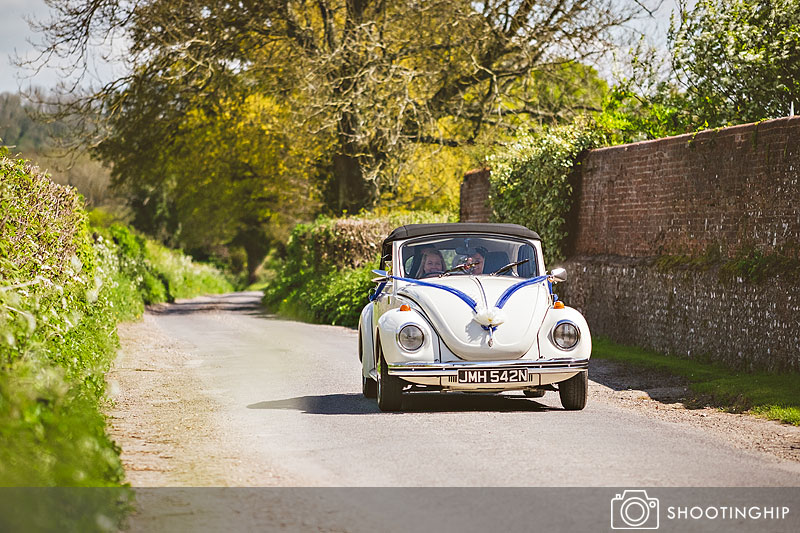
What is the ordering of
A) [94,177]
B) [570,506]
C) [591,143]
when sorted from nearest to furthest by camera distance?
1. [570,506]
2. [591,143]
3. [94,177]

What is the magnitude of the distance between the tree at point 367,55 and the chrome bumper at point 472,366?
18047 millimetres

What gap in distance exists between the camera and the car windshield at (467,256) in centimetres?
1105

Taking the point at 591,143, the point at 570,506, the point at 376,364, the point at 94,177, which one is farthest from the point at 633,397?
the point at 94,177

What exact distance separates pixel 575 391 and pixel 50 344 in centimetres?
482

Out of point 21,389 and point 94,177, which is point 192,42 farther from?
point 94,177

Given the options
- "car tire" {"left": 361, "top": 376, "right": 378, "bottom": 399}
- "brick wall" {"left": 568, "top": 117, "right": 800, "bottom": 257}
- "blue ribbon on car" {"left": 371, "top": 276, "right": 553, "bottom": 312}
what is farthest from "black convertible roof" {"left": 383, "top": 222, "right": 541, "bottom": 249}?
"brick wall" {"left": 568, "top": 117, "right": 800, "bottom": 257}

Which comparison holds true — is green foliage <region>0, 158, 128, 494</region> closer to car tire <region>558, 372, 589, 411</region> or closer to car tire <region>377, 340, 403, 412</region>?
car tire <region>377, 340, 403, 412</region>

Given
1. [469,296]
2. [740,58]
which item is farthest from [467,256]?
[740,58]

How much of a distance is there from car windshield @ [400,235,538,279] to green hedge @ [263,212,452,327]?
→ 12442 millimetres

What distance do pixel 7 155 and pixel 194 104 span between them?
70.4 ft

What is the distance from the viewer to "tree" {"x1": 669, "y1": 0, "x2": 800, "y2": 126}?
15.9 m

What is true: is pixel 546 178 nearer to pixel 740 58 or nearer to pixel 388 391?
pixel 740 58

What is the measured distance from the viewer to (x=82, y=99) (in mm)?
30125

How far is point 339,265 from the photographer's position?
2731cm
